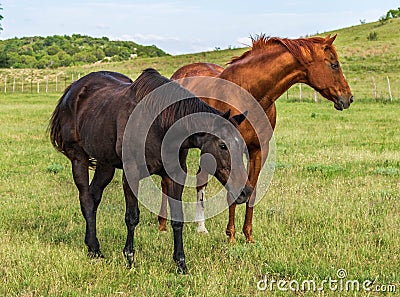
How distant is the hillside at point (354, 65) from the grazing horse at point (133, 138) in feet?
68.5

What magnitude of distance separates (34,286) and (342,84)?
3642 mm

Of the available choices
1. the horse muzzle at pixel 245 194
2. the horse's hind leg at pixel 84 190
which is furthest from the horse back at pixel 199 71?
the horse muzzle at pixel 245 194

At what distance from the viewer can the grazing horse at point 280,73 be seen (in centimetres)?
516

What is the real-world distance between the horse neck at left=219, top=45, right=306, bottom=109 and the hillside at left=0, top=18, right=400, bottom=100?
2017cm

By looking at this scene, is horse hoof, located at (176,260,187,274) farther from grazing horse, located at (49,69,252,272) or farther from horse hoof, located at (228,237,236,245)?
horse hoof, located at (228,237,236,245)

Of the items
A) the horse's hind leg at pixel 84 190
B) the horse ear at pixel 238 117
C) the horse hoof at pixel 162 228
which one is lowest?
the horse hoof at pixel 162 228

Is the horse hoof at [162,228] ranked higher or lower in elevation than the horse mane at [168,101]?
lower

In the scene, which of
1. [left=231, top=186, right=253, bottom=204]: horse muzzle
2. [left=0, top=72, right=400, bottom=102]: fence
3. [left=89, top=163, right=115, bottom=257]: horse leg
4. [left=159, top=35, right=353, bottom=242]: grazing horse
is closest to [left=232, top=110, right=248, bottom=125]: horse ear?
[left=231, top=186, right=253, bottom=204]: horse muzzle

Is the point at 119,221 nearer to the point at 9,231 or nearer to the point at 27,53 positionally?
the point at 9,231

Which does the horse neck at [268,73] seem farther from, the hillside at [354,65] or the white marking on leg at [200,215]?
the hillside at [354,65]

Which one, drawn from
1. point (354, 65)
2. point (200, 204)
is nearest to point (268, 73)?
point (200, 204)

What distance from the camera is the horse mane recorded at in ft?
14.2

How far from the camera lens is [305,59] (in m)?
5.14

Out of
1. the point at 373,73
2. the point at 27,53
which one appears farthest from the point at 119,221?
the point at 27,53
